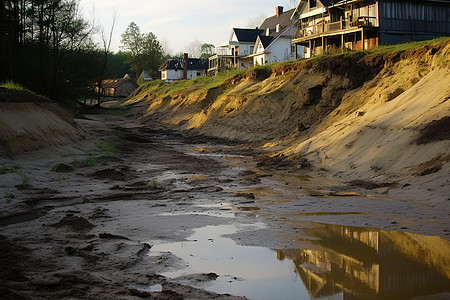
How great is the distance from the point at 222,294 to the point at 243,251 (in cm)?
183

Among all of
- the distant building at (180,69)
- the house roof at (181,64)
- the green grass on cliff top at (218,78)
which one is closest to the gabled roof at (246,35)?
the green grass on cliff top at (218,78)

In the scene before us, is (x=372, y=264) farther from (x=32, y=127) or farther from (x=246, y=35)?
(x=246, y=35)

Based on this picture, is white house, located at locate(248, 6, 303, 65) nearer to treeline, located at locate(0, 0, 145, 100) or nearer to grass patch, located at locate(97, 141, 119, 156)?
treeline, located at locate(0, 0, 145, 100)

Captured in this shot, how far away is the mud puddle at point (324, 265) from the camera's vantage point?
5695mm

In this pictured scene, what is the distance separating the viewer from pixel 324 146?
18.0 meters

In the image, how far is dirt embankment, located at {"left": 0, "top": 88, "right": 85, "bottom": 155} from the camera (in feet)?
51.0

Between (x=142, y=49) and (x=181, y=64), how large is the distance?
31.6ft

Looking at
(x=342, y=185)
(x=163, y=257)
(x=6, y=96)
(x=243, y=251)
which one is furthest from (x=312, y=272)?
(x=6, y=96)

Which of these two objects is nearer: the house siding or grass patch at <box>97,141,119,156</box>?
grass patch at <box>97,141,119,156</box>

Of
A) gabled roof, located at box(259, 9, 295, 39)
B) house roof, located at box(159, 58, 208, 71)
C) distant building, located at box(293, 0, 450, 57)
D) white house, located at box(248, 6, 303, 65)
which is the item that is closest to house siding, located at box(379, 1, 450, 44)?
distant building, located at box(293, 0, 450, 57)

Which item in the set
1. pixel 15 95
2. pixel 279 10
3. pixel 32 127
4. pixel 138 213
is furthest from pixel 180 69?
pixel 138 213

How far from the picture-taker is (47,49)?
35656 millimetres

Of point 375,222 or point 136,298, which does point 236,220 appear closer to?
point 375,222

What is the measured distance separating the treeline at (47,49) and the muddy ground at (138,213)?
570 inches
